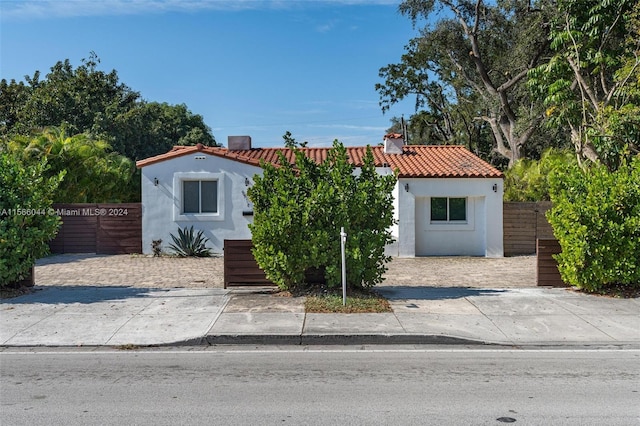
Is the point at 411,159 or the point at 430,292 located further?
the point at 411,159

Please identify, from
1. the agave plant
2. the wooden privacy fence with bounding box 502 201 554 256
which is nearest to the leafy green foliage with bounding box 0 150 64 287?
the agave plant

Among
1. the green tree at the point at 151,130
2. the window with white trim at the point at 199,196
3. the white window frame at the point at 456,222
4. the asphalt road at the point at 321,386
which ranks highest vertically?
the green tree at the point at 151,130

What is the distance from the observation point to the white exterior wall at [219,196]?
19.9 meters

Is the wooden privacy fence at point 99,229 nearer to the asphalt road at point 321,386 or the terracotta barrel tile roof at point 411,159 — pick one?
the terracotta barrel tile roof at point 411,159

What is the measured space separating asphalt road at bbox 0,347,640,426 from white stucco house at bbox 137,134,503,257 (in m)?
12.0

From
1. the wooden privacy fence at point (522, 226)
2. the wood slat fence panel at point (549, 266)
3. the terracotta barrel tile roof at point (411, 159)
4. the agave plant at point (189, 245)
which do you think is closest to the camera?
the wood slat fence panel at point (549, 266)

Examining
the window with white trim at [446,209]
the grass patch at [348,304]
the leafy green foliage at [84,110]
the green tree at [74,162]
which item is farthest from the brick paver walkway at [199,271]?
the leafy green foliage at [84,110]

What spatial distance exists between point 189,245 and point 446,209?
9.05 metres

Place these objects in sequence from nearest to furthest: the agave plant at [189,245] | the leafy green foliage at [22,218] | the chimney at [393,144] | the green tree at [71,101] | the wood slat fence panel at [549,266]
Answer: the leafy green foliage at [22,218] < the wood slat fence panel at [549,266] < the agave plant at [189,245] < the chimney at [393,144] < the green tree at [71,101]

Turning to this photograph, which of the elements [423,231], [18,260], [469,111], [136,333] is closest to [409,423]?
[136,333]

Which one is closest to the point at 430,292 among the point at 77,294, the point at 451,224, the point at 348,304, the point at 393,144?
the point at 348,304

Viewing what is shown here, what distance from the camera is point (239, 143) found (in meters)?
23.0

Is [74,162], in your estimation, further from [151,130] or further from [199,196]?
[151,130]

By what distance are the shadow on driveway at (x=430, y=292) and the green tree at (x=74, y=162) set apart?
1331 cm
